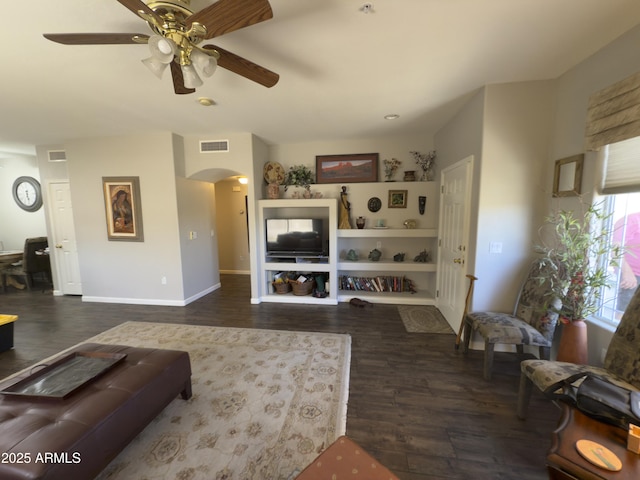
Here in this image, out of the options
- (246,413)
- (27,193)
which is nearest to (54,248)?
(27,193)

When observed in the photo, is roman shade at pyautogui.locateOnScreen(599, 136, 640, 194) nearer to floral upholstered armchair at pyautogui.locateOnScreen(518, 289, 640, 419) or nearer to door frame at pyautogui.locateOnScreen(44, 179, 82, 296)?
floral upholstered armchair at pyautogui.locateOnScreen(518, 289, 640, 419)

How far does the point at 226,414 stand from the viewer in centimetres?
188

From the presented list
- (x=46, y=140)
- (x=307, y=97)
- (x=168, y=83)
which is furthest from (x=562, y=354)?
(x=46, y=140)

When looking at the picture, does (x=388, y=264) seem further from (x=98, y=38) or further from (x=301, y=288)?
(x=98, y=38)

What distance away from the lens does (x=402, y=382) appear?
2225 mm

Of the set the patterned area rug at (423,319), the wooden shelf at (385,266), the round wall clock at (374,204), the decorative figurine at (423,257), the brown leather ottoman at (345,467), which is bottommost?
the patterned area rug at (423,319)

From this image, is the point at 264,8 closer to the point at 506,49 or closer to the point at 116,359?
the point at 506,49

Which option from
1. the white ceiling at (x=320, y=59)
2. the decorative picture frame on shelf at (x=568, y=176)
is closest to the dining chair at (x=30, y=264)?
the white ceiling at (x=320, y=59)

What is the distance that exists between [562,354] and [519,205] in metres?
1.36

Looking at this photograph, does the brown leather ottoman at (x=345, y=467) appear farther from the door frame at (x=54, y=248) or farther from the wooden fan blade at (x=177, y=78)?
the door frame at (x=54, y=248)

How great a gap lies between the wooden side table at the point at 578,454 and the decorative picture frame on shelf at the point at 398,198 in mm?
3382

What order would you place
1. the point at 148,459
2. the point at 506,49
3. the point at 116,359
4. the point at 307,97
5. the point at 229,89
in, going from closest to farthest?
1. the point at 148,459
2. the point at 116,359
3. the point at 506,49
4. the point at 229,89
5. the point at 307,97

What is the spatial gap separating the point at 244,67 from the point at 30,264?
20.4 ft

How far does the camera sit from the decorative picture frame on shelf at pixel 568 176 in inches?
82.5
